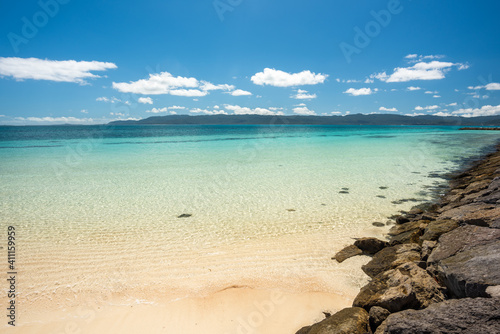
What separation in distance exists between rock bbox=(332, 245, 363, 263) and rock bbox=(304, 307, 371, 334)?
2.67 meters

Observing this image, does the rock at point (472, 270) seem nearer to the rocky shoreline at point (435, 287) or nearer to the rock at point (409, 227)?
the rocky shoreline at point (435, 287)

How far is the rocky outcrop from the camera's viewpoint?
3.64 meters

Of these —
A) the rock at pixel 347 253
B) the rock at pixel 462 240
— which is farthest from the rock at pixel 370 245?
the rock at pixel 462 240

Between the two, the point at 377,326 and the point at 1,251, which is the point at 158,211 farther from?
the point at 377,326

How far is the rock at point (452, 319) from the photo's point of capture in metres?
2.80

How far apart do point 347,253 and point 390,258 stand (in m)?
1.06

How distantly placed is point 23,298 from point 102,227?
3.75 m

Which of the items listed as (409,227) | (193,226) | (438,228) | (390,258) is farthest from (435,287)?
(193,226)

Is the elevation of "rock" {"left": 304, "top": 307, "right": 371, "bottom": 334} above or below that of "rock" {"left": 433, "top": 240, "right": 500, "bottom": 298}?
below

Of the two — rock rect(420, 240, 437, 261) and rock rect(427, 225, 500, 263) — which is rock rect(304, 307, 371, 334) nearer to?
rock rect(427, 225, 500, 263)

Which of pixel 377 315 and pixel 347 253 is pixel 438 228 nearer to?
pixel 347 253

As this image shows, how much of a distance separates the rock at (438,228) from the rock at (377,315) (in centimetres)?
A: 349

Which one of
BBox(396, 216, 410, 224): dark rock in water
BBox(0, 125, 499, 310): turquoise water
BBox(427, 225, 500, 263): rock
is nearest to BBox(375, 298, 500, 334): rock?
BBox(427, 225, 500, 263): rock

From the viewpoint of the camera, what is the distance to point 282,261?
268 inches
